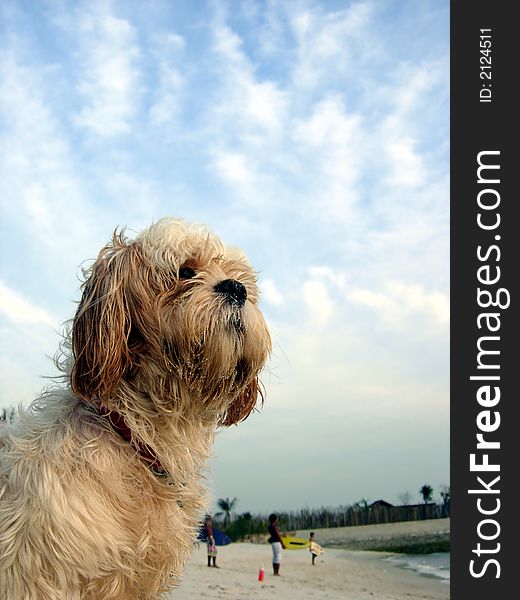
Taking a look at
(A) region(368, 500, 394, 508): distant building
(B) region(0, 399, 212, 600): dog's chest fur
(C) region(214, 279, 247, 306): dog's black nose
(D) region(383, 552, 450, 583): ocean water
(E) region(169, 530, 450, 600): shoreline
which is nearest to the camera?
(B) region(0, 399, 212, 600): dog's chest fur

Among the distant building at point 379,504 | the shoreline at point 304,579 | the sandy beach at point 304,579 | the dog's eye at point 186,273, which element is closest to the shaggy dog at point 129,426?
the dog's eye at point 186,273

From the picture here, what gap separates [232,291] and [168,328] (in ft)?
1.45

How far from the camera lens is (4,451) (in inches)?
181

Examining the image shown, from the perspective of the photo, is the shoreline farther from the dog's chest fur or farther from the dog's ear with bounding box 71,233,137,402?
the dog's ear with bounding box 71,233,137,402

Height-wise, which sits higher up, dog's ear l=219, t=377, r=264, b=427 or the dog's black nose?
the dog's black nose

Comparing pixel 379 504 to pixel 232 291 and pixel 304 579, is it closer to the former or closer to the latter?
pixel 304 579

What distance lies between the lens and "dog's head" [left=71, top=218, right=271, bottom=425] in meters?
4.12

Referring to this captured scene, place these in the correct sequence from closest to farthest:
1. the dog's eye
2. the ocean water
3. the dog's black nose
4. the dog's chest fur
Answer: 1. the dog's chest fur
2. the dog's black nose
3. the dog's eye
4. the ocean water

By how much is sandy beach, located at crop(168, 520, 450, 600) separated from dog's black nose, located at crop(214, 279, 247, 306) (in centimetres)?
1070

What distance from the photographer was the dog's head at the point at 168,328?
4125 mm

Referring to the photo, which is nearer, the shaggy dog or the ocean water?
the shaggy dog

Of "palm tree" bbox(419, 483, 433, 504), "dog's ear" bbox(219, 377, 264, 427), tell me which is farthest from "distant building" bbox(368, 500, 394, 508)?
"dog's ear" bbox(219, 377, 264, 427)

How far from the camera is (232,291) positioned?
4.21 meters

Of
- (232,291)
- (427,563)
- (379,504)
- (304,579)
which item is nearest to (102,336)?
(232,291)
